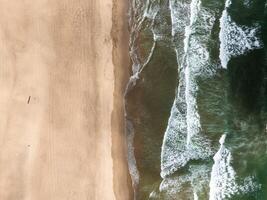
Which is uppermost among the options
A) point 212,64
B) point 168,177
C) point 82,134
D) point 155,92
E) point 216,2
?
point 216,2

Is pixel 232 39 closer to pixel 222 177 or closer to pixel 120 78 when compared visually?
pixel 120 78

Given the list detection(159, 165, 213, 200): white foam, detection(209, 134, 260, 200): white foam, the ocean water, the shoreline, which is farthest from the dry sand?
detection(209, 134, 260, 200): white foam

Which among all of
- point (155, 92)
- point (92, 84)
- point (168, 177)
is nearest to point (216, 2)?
point (155, 92)

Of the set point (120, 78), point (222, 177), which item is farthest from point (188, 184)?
point (120, 78)

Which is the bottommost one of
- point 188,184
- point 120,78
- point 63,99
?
point 188,184

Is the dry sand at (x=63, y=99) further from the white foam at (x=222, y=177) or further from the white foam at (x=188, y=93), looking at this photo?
the white foam at (x=222, y=177)

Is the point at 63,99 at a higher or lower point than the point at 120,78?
lower

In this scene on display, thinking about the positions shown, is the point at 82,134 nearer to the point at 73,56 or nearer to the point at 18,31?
the point at 73,56

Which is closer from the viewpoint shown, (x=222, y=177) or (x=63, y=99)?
(x=63, y=99)
